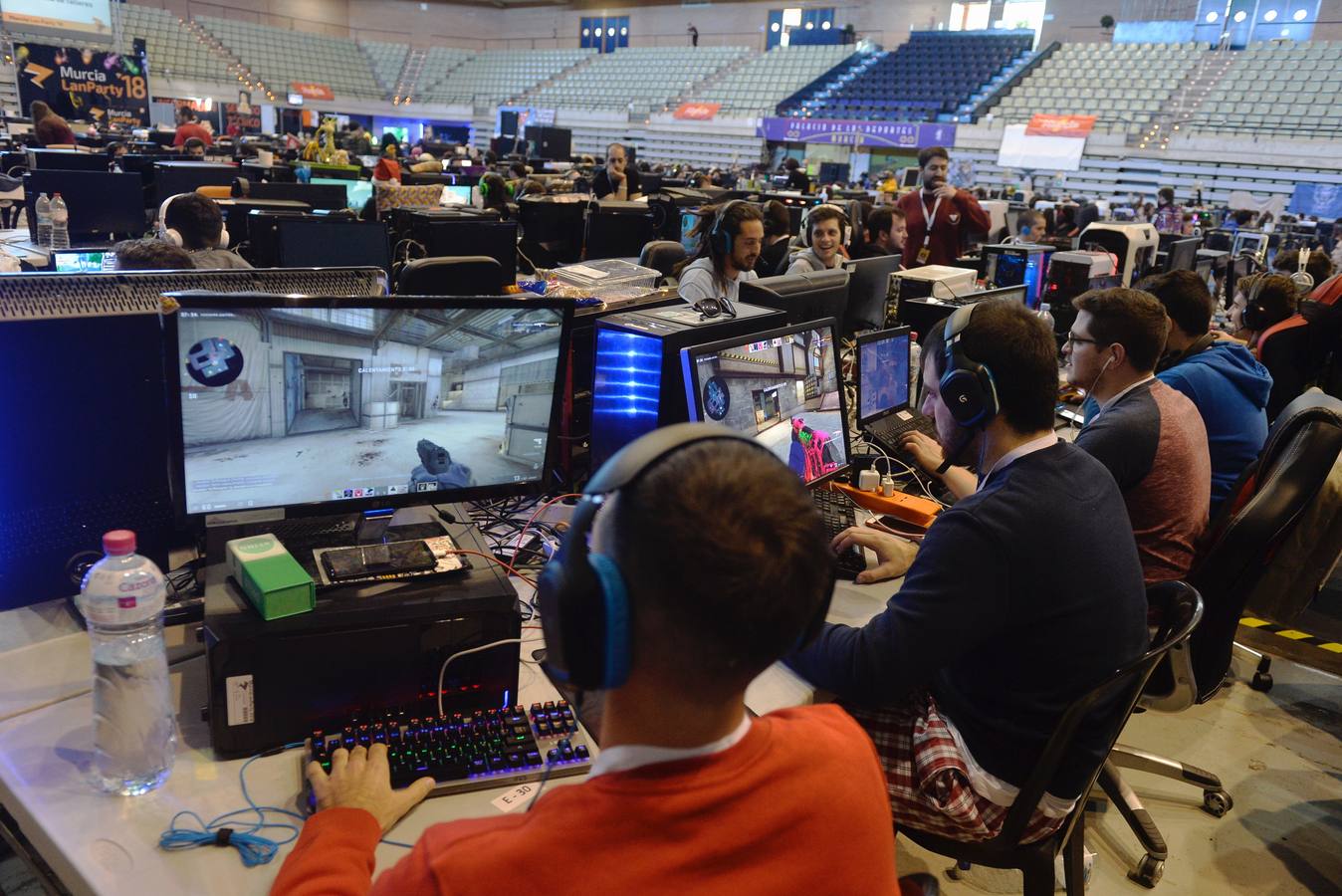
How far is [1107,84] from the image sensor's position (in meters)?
16.1

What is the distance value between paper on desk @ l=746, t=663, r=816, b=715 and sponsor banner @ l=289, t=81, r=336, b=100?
2565 centimetres

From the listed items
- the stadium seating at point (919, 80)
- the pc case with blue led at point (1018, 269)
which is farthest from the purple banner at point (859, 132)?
the pc case with blue led at point (1018, 269)

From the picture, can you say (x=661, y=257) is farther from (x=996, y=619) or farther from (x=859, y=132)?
(x=859, y=132)

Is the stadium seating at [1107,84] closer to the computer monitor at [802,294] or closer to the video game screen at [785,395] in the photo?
the computer monitor at [802,294]

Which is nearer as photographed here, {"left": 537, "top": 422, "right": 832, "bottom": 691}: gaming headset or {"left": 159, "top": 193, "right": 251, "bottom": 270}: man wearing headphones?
{"left": 537, "top": 422, "right": 832, "bottom": 691}: gaming headset

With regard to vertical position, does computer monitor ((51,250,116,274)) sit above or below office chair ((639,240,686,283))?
below

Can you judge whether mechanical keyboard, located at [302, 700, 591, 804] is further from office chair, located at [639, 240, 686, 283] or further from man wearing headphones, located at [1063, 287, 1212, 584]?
office chair, located at [639, 240, 686, 283]

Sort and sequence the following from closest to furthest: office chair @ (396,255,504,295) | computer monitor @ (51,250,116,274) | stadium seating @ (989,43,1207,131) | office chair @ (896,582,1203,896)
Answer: office chair @ (896,582,1203,896)
office chair @ (396,255,504,295)
computer monitor @ (51,250,116,274)
stadium seating @ (989,43,1207,131)

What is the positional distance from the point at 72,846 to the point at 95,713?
0.17 meters

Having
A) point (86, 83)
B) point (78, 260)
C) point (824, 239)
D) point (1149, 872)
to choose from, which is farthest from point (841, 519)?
point (86, 83)

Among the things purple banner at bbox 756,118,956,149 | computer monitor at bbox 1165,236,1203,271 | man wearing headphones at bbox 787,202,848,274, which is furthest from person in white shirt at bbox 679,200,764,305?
purple banner at bbox 756,118,956,149

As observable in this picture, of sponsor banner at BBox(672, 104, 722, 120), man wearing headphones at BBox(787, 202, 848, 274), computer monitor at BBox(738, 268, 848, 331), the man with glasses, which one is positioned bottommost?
computer monitor at BBox(738, 268, 848, 331)

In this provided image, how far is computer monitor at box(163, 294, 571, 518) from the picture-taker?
1363 millimetres

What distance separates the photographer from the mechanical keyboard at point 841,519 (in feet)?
6.52
